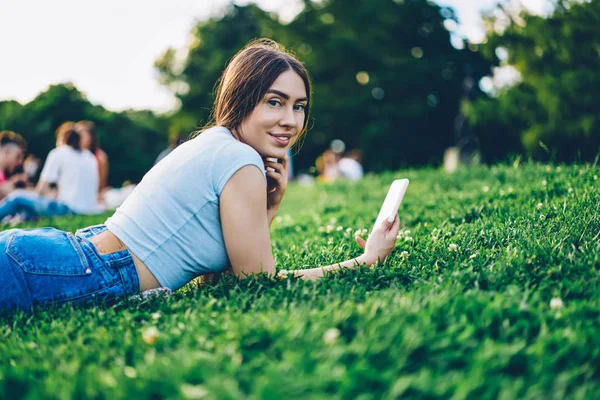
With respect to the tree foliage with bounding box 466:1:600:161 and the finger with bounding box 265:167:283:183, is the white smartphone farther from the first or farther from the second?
the tree foliage with bounding box 466:1:600:161

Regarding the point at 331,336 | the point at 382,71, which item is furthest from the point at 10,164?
the point at 382,71

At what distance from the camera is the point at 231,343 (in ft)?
6.22

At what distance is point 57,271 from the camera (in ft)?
8.24

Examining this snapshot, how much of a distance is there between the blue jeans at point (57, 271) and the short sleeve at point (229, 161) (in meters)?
0.60

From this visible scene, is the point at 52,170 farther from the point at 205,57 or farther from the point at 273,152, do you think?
the point at 205,57

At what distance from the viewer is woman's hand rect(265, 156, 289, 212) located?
3189 millimetres

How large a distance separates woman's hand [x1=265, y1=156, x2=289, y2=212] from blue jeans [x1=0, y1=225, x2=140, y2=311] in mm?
970

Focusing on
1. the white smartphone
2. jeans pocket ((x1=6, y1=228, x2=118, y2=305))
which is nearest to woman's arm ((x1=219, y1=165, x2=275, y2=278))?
jeans pocket ((x1=6, y1=228, x2=118, y2=305))

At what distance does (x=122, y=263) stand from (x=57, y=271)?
30cm

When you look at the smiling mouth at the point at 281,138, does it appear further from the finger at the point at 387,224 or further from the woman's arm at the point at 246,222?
the finger at the point at 387,224

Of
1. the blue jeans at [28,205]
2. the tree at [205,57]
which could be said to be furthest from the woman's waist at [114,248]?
the tree at [205,57]

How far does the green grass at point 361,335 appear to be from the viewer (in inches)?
62.8

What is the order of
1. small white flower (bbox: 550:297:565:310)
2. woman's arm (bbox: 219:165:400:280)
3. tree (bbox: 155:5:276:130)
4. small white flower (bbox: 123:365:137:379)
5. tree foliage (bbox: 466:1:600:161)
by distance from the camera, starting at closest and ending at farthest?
small white flower (bbox: 123:365:137:379)
small white flower (bbox: 550:297:565:310)
woman's arm (bbox: 219:165:400:280)
tree foliage (bbox: 466:1:600:161)
tree (bbox: 155:5:276:130)

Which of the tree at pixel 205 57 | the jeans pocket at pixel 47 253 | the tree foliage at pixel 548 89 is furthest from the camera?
the tree at pixel 205 57
